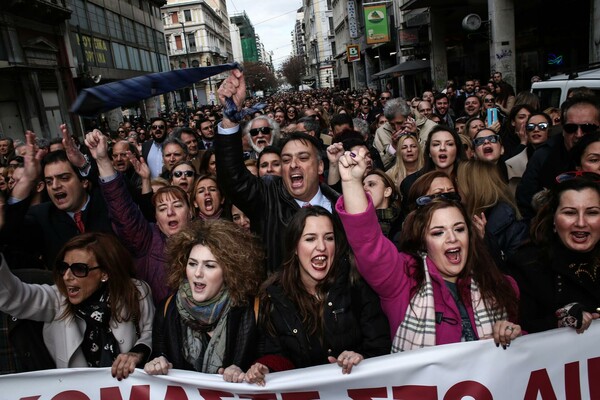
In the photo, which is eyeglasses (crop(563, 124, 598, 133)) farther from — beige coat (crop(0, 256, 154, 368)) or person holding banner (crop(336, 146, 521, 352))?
beige coat (crop(0, 256, 154, 368))

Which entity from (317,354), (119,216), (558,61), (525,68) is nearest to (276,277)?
(317,354)

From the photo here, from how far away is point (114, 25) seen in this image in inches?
1276

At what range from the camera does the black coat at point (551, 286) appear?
96.7 inches

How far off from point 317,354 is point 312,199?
1.20 meters

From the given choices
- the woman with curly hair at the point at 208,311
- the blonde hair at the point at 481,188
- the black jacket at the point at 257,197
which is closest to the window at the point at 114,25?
the black jacket at the point at 257,197

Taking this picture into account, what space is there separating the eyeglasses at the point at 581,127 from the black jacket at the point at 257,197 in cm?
238

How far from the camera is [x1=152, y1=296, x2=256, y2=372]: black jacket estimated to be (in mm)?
2520

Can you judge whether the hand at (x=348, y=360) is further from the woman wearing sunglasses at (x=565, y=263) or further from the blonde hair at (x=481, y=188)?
the blonde hair at (x=481, y=188)

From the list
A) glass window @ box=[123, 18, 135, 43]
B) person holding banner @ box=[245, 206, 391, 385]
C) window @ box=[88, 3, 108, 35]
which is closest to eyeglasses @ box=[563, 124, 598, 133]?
person holding banner @ box=[245, 206, 391, 385]

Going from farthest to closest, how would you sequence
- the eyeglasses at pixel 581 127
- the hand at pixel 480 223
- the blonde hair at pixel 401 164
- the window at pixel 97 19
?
the window at pixel 97 19
the blonde hair at pixel 401 164
the eyeglasses at pixel 581 127
the hand at pixel 480 223

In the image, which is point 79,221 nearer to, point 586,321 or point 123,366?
point 123,366

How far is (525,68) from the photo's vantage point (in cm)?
1764

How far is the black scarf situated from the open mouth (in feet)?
6.43

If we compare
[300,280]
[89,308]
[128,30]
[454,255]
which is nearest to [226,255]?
[300,280]
